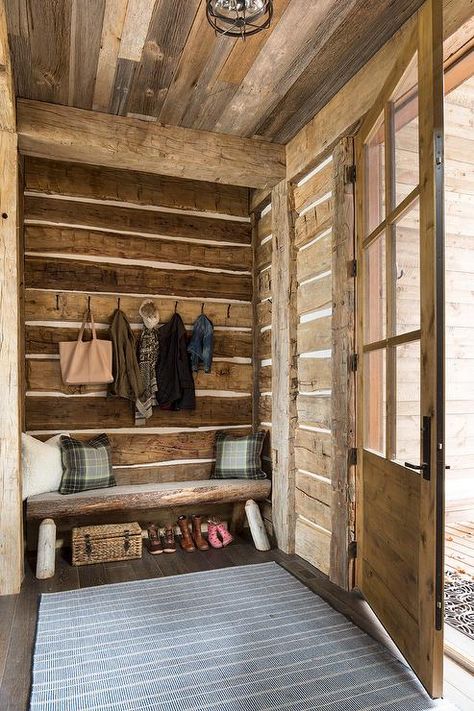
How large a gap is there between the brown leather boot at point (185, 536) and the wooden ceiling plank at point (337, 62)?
2905 mm

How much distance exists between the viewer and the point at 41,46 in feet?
8.93

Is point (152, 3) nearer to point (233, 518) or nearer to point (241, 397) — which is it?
point (241, 397)

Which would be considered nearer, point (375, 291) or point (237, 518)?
point (375, 291)

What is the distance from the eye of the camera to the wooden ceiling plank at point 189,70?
102 inches

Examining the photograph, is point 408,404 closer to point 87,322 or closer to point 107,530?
point 107,530

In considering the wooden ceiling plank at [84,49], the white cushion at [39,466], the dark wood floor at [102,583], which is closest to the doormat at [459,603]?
the dark wood floor at [102,583]

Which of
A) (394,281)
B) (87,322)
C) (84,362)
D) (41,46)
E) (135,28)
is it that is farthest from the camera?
(87,322)

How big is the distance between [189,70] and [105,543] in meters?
3.04

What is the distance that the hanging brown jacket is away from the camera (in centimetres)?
400

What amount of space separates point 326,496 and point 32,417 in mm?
2233

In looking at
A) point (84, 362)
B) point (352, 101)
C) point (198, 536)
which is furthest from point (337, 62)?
point (198, 536)

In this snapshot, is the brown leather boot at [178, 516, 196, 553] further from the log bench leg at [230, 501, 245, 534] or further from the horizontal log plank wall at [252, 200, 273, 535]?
the horizontal log plank wall at [252, 200, 273, 535]

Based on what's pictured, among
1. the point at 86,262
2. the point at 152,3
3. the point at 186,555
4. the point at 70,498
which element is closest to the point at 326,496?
the point at 186,555

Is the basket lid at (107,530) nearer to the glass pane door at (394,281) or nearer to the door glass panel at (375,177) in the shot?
the glass pane door at (394,281)
